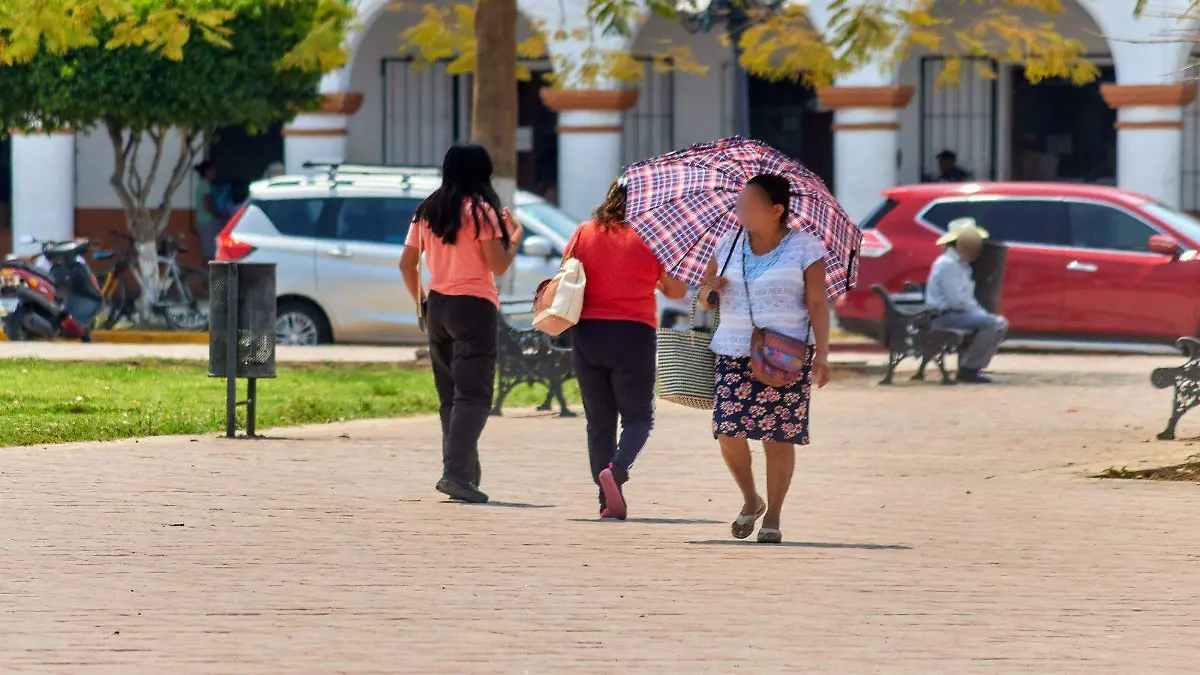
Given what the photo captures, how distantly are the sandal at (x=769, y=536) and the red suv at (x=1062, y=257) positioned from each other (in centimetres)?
1033

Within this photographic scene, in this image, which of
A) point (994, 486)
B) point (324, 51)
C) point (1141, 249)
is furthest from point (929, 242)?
point (994, 486)

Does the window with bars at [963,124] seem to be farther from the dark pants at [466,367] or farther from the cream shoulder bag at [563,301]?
the cream shoulder bag at [563,301]

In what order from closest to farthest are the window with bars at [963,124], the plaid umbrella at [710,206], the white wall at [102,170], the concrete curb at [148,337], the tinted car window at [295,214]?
the plaid umbrella at [710,206], the tinted car window at [295,214], the concrete curb at [148,337], the window with bars at [963,124], the white wall at [102,170]

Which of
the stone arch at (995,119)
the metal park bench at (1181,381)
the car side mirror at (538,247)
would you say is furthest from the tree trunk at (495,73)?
the stone arch at (995,119)

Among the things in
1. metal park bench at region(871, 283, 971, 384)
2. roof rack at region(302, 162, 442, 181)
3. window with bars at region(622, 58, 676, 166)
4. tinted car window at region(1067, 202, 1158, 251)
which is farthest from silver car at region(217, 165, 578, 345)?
window with bars at region(622, 58, 676, 166)

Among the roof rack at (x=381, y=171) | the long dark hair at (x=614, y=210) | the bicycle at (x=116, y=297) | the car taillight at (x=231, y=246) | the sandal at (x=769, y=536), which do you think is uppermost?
the roof rack at (x=381, y=171)

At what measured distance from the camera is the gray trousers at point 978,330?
655 inches

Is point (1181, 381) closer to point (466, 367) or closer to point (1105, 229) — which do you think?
point (466, 367)

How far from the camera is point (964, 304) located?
55.1 ft

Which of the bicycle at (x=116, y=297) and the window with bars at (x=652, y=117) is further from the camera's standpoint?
the window with bars at (x=652, y=117)

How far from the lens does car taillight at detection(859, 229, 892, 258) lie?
19.3 meters

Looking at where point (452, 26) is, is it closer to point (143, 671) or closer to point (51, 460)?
point (51, 460)

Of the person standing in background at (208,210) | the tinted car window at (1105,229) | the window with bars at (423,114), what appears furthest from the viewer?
the window with bars at (423,114)

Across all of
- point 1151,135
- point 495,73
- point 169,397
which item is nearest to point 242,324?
point 169,397
